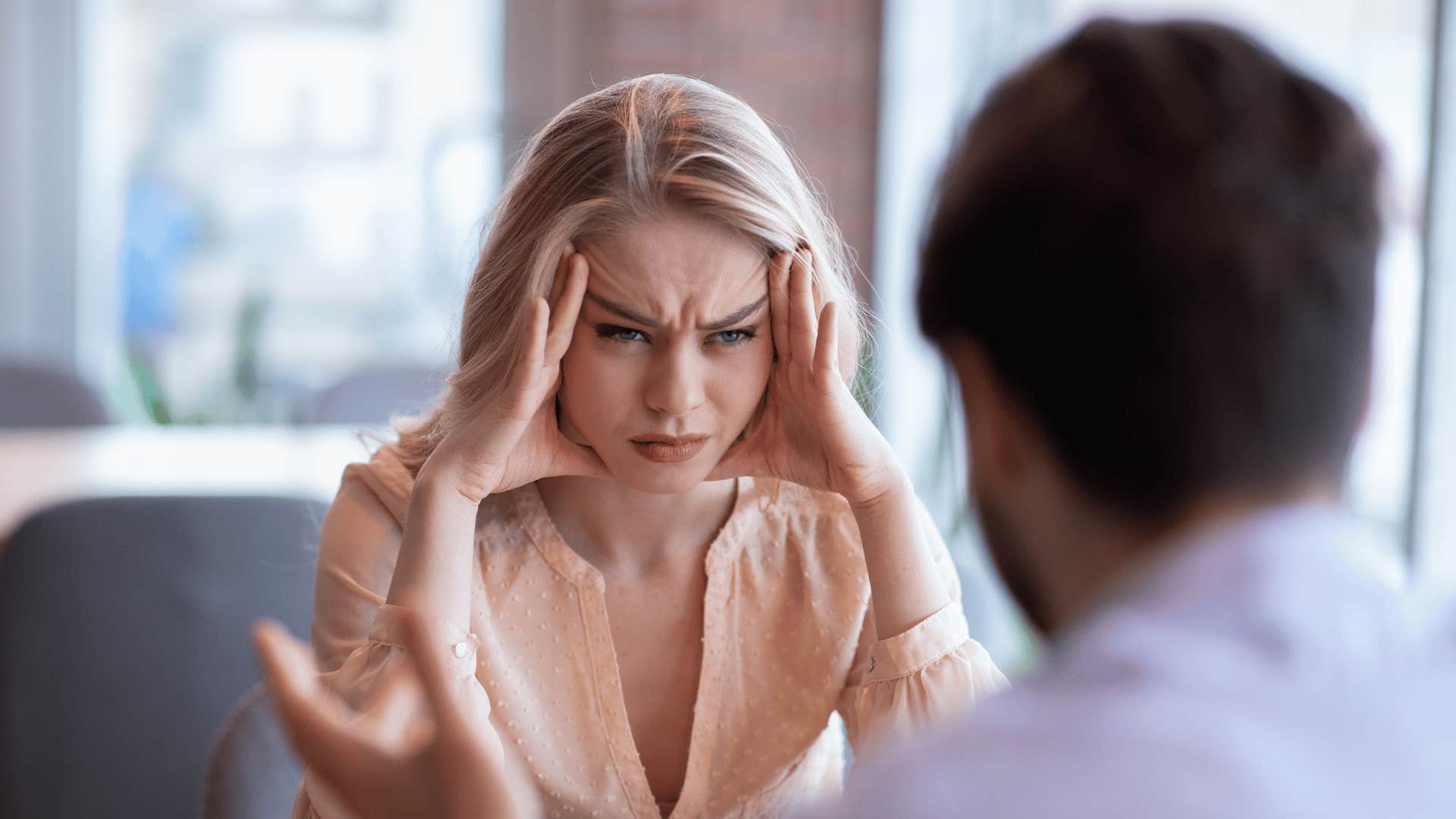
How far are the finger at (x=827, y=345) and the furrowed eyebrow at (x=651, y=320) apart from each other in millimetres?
63

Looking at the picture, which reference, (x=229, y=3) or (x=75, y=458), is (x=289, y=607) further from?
(x=229, y=3)

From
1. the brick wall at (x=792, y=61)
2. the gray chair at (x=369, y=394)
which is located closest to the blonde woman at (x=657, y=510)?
the gray chair at (x=369, y=394)

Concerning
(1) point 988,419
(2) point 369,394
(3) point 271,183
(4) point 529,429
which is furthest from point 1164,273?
(3) point 271,183

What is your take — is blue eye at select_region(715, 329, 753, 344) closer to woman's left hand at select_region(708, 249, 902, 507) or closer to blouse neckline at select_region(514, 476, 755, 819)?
woman's left hand at select_region(708, 249, 902, 507)

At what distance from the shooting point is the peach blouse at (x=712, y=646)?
1371 mm

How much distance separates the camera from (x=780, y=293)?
4.32ft

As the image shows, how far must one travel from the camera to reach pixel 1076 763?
20.8 inches

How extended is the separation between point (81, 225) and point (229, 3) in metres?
0.83

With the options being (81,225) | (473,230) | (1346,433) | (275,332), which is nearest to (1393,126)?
(473,230)

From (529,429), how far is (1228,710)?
937mm

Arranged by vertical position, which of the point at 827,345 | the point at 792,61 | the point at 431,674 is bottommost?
the point at 431,674

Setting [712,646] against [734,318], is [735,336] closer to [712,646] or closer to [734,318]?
[734,318]

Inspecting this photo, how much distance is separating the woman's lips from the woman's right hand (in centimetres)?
11

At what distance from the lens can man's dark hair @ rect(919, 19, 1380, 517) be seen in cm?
60
